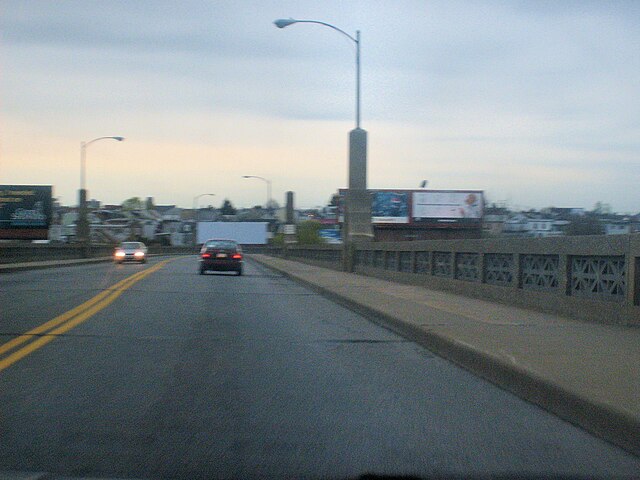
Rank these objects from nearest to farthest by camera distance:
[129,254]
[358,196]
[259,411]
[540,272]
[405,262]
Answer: [259,411], [540,272], [405,262], [358,196], [129,254]

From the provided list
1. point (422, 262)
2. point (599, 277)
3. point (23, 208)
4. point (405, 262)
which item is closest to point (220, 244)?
point (405, 262)

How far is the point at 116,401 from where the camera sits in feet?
25.6

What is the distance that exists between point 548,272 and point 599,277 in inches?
73.3

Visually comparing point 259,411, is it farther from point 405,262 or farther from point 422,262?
point 405,262

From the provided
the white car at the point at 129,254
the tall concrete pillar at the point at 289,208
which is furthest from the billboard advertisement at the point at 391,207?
the white car at the point at 129,254

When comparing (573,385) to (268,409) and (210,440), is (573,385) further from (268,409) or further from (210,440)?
(210,440)

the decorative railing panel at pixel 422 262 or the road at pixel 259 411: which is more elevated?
the decorative railing panel at pixel 422 262

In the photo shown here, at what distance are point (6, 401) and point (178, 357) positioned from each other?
9.73ft

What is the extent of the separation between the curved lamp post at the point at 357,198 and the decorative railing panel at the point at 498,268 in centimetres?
1555

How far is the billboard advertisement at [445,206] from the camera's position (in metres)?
73.7

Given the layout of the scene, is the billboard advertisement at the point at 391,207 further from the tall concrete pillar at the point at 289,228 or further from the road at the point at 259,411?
the road at the point at 259,411

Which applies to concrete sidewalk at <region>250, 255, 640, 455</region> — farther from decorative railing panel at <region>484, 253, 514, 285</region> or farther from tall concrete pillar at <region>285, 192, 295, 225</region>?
tall concrete pillar at <region>285, 192, 295, 225</region>

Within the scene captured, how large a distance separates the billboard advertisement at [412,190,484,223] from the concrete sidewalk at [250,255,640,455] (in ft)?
189

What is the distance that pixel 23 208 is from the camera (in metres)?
60.5
